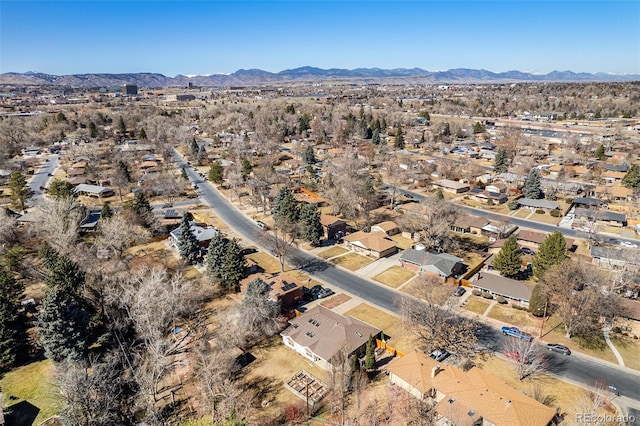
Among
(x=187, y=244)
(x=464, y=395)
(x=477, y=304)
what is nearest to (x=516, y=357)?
(x=464, y=395)

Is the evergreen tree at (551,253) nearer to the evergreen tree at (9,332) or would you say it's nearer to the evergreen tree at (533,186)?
the evergreen tree at (533,186)

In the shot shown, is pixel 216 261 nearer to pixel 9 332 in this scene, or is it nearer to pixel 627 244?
pixel 9 332

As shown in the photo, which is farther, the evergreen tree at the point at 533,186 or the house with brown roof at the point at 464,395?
the evergreen tree at the point at 533,186

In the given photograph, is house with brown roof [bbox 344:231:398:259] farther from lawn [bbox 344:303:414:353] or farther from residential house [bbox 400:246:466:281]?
lawn [bbox 344:303:414:353]

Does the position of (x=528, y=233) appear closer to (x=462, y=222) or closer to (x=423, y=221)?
(x=462, y=222)

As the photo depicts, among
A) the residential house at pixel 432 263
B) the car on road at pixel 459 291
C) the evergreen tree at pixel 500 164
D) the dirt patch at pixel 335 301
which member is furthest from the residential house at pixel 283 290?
the evergreen tree at pixel 500 164

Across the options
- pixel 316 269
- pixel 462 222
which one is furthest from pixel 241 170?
pixel 462 222
